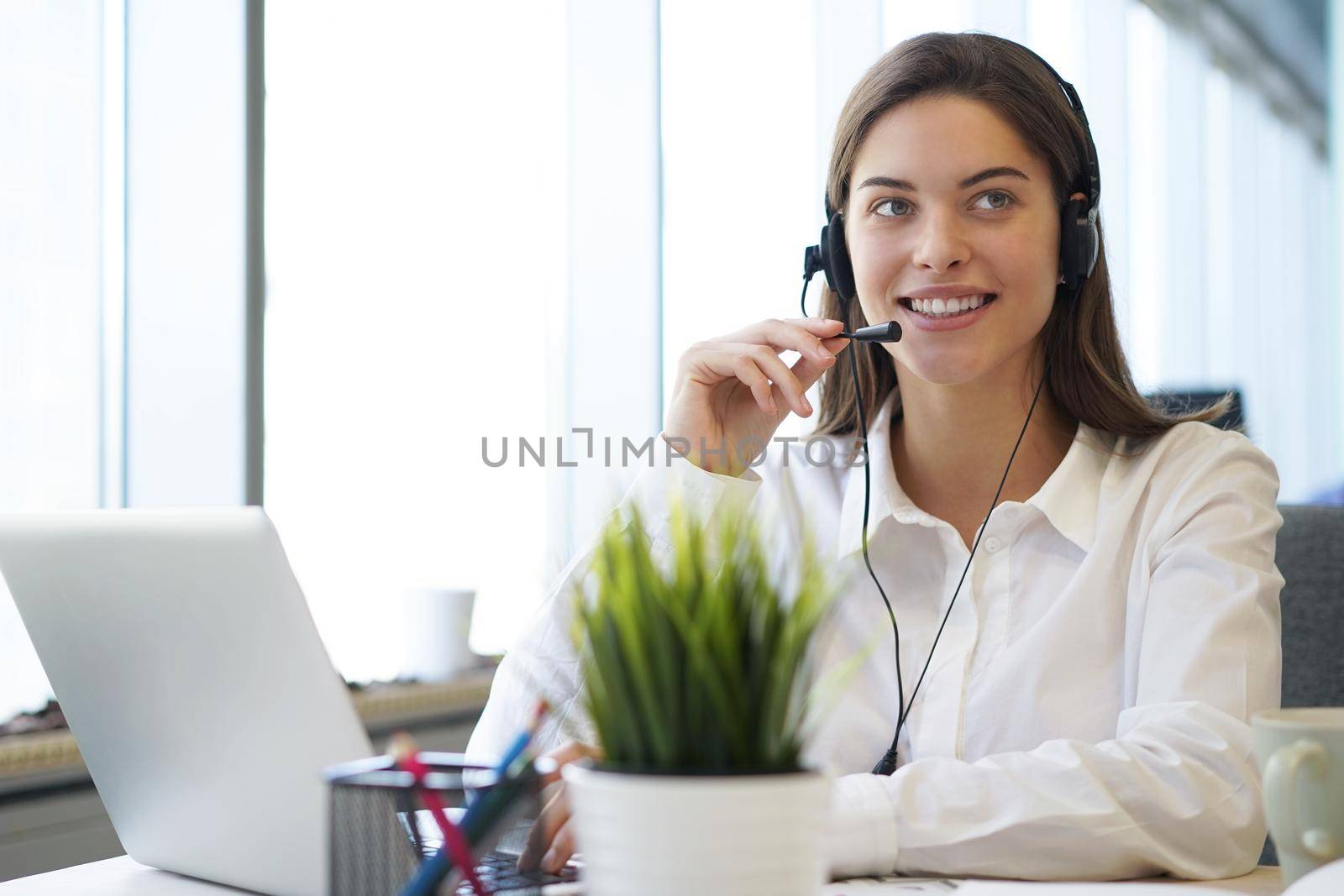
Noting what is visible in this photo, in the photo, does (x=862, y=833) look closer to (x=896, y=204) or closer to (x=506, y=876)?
(x=506, y=876)

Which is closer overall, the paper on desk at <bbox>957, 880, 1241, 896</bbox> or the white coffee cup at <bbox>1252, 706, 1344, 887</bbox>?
the white coffee cup at <bbox>1252, 706, 1344, 887</bbox>

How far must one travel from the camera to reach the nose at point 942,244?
52.4 inches

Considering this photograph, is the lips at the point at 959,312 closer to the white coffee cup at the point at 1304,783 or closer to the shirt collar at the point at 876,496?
the shirt collar at the point at 876,496

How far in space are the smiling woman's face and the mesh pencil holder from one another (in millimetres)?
931

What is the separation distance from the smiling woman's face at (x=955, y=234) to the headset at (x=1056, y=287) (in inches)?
0.9

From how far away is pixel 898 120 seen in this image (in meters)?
1.40

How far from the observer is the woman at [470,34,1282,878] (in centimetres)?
116

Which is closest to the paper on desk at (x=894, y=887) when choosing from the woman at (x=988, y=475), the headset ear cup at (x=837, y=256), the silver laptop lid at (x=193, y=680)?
the woman at (x=988, y=475)

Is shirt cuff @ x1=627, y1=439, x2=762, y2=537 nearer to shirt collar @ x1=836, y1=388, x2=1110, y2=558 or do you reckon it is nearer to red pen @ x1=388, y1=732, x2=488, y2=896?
shirt collar @ x1=836, y1=388, x2=1110, y2=558

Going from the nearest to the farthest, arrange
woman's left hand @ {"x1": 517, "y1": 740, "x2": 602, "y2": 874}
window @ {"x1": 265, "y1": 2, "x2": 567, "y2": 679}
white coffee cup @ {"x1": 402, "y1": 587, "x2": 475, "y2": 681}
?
1. woman's left hand @ {"x1": 517, "y1": 740, "x2": 602, "y2": 874}
2. window @ {"x1": 265, "y1": 2, "x2": 567, "y2": 679}
3. white coffee cup @ {"x1": 402, "y1": 587, "x2": 475, "y2": 681}

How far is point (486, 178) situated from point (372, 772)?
1784 millimetres

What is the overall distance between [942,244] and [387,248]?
107 cm

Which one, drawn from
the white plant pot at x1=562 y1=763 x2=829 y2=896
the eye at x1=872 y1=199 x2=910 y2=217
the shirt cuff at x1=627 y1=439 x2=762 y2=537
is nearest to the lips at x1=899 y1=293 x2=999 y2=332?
the eye at x1=872 y1=199 x2=910 y2=217

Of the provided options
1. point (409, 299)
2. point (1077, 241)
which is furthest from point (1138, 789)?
point (409, 299)
